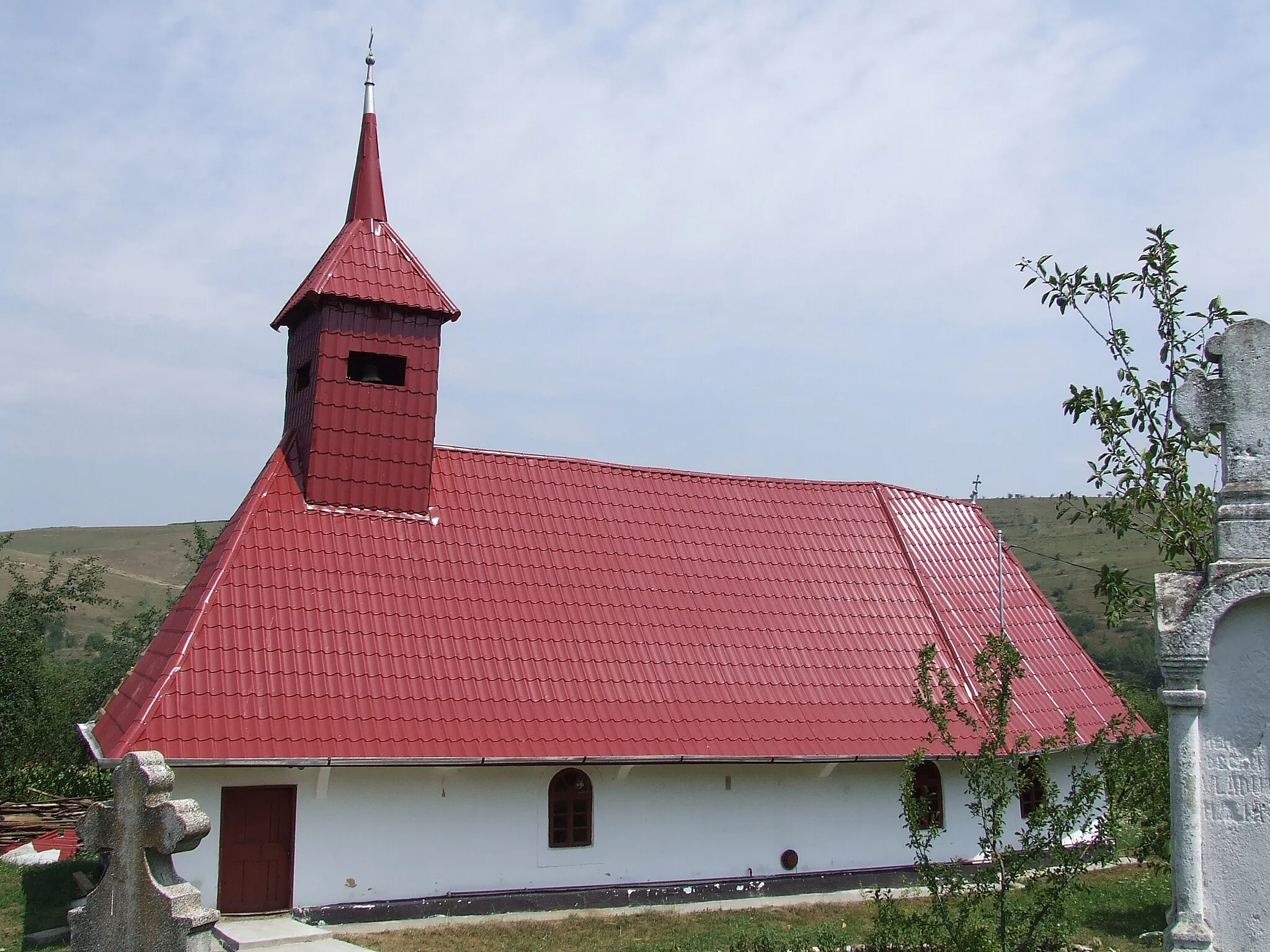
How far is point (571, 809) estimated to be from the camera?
14.7 meters

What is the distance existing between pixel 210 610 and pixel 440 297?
221 inches

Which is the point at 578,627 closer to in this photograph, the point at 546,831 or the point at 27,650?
the point at 546,831

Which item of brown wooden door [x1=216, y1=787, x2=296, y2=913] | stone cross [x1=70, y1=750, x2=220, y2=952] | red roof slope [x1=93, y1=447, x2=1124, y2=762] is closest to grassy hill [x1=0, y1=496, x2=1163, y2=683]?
red roof slope [x1=93, y1=447, x2=1124, y2=762]

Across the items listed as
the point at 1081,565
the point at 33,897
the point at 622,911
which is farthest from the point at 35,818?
the point at 1081,565

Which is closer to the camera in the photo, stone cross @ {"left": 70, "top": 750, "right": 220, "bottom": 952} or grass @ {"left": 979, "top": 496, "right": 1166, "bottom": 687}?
stone cross @ {"left": 70, "top": 750, "right": 220, "bottom": 952}

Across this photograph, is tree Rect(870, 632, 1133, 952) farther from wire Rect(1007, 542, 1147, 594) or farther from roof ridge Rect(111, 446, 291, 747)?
roof ridge Rect(111, 446, 291, 747)

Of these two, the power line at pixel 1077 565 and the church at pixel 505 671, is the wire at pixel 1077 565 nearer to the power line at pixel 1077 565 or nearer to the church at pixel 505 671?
the power line at pixel 1077 565

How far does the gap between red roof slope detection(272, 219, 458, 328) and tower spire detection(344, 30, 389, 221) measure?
0.81 feet

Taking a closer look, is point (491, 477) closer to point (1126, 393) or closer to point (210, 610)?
point (210, 610)

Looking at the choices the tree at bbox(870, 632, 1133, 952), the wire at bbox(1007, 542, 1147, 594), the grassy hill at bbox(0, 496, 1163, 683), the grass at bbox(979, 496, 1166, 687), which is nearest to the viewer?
the tree at bbox(870, 632, 1133, 952)

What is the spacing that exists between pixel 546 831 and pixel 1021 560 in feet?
220

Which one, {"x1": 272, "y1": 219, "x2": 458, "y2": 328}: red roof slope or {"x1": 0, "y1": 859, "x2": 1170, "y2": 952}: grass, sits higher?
{"x1": 272, "y1": 219, "x2": 458, "y2": 328}: red roof slope

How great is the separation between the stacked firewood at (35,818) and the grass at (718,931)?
11.6 metres

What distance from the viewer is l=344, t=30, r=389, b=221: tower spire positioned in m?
17.5
